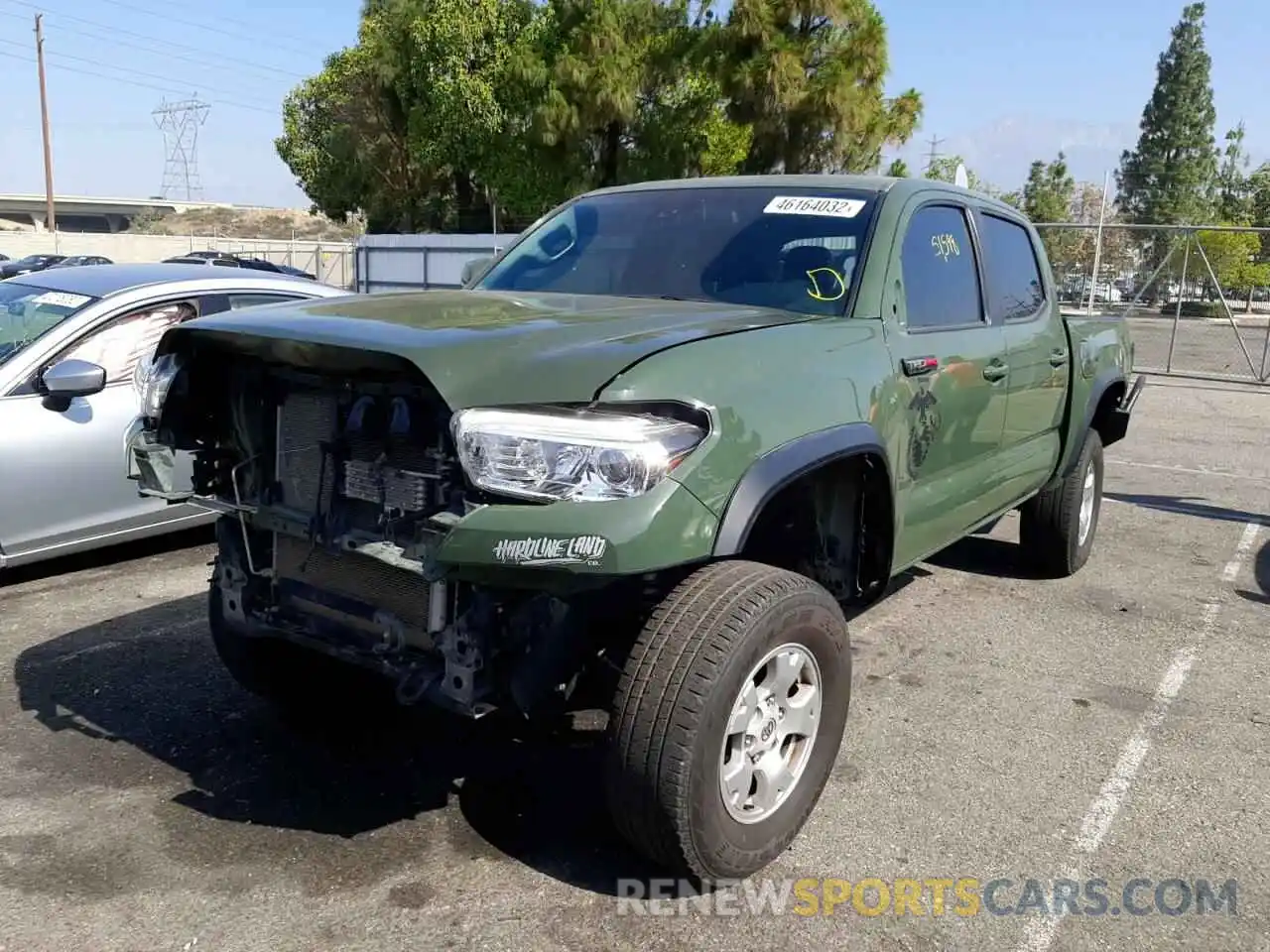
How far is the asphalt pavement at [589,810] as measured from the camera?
9.29 feet

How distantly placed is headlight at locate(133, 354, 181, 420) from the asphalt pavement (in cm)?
121

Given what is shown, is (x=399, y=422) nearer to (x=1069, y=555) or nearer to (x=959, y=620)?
(x=959, y=620)

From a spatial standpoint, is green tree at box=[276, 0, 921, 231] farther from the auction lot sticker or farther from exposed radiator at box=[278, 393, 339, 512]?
exposed radiator at box=[278, 393, 339, 512]

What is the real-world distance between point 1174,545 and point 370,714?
17.2ft

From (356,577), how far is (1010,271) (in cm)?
337

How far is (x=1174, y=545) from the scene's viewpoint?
689 cm

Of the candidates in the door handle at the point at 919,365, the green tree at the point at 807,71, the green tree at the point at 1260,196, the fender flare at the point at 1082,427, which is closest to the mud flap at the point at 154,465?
the door handle at the point at 919,365

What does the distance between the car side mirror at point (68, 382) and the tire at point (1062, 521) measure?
15.5ft

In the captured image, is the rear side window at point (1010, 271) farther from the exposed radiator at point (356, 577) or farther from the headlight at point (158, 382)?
the headlight at point (158, 382)

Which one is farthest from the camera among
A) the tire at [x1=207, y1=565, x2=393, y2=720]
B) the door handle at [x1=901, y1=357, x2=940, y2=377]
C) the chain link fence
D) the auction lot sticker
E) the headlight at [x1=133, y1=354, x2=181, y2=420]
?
the chain link fence

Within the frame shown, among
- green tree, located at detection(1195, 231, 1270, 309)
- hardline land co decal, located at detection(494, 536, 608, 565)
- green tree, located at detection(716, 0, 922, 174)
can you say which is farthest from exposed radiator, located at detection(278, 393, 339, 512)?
green tree, located at detection(716, 0, 922, 174)

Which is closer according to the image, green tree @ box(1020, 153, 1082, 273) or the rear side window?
the rear side window

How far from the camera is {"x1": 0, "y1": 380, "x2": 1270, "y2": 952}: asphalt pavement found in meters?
2.83

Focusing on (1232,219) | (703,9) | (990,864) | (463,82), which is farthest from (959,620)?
(1232,219)
